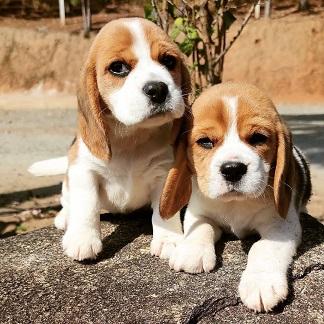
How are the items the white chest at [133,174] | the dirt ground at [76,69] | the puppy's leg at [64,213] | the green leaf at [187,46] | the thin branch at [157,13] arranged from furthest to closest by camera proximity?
1. the dirt ground at [76,69]
2. the thin branch at [157,13]
3. the green leaf at [187,46]
4. the puppy's leg at [64,213]
5. the white chest at [133,174]

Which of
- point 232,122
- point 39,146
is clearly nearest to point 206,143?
point 232,122

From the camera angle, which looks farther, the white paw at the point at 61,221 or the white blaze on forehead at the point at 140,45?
the white paw at the point at 61,221

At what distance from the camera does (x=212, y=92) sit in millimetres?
3838

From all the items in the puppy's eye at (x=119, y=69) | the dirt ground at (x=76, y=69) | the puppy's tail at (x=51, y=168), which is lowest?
the dirt ground at (x=76, y=69)

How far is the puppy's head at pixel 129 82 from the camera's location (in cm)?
371

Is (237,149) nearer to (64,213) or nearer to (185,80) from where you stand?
(185,80)

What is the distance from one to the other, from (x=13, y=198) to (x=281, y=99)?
13030 millimetres

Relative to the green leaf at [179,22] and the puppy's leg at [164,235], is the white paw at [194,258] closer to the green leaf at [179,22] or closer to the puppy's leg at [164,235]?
the puppy's leg at [164,235]

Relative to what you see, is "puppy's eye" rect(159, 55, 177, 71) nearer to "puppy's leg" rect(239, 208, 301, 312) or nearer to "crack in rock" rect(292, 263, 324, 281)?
"puppy's leg" rect(239, 208, 301, 312)

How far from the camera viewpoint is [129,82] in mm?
3805

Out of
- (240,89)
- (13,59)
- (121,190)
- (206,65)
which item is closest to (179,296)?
(121,190)

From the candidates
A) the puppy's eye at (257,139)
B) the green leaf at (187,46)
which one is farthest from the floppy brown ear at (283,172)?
the green leaf at (187,46)

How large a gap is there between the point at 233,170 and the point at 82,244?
119 centimetres

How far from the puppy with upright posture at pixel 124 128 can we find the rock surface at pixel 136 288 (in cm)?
19
